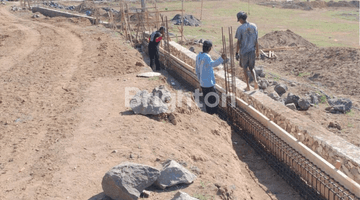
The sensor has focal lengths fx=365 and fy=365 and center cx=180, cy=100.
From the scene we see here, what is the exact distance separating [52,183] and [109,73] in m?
5.42

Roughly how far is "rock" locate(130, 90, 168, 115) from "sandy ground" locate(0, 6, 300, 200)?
0.12 metres

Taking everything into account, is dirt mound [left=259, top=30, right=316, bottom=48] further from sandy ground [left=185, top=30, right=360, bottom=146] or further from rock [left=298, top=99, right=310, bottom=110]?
rock [left=298, top=99, right=310, bottom=110]

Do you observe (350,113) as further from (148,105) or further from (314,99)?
(148,105)

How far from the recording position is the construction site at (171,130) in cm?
412

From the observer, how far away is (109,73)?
9.23 metres

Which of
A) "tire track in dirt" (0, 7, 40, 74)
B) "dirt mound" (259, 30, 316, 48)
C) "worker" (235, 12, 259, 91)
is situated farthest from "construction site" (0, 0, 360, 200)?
"dirt mound" (259, 30, 316, 48)

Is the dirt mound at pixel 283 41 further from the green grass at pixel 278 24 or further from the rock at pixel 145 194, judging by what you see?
the rock at pixel 145 194

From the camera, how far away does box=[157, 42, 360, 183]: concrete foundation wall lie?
15.0 feet

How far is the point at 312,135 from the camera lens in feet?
17.1

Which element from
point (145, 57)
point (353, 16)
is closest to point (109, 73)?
point (145, 57)

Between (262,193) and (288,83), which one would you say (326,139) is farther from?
(288,83)

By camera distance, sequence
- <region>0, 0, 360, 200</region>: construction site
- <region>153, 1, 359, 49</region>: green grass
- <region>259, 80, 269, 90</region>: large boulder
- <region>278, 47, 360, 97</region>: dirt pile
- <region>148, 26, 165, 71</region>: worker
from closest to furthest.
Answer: <region>0, 0, 360, 200</region>: construction site, <region>259, 80, 269, 90</region>: large boulder, <region>278, 47, 360, 97</region>: dirt pile, <region>148, 26, 165, 71</region>: worker, <region>153, 1, 359, 49</region>: green grass

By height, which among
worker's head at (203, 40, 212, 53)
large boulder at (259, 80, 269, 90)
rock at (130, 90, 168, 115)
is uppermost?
worker's head at (203, 40, 212, 53)

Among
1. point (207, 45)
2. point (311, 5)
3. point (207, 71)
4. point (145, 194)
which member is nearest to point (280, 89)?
point (207, 71)
